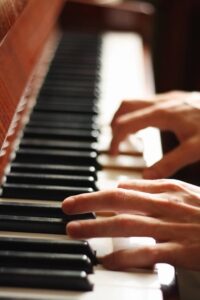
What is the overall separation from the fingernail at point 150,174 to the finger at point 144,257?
298 millimetres

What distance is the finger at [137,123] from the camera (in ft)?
3.82

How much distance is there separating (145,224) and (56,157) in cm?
35

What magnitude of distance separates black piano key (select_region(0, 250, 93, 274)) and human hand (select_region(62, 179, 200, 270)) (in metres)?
0.05

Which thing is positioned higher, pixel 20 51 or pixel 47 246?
pixel 20 51

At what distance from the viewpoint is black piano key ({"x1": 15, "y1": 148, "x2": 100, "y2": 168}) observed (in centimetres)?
107

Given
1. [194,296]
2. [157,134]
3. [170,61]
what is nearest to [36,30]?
[157,134]

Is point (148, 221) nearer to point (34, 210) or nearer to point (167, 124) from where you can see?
point (34, 210)

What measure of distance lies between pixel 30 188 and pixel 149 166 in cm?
27

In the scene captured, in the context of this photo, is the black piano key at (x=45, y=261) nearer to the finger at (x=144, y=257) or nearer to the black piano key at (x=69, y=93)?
the finger at (x=144, y=257)

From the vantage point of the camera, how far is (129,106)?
1.26 meters

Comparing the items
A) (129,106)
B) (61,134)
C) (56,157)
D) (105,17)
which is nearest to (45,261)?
(56,157)

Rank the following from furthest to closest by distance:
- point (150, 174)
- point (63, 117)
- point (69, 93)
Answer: point (69, 93), point (63, 117), point (150, 174)

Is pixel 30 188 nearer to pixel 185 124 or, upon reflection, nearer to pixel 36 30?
pixel 185 124

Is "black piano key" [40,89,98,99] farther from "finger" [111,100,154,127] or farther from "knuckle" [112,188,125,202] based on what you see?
"knuckle" [112,188,125,202]
